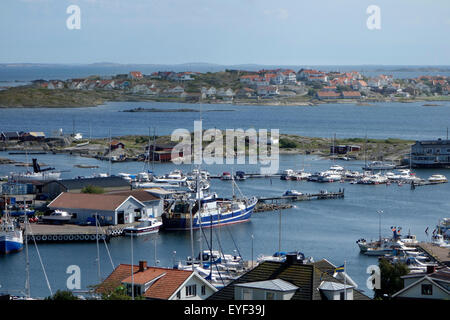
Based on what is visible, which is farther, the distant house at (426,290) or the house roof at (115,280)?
the house roof at (115,280)

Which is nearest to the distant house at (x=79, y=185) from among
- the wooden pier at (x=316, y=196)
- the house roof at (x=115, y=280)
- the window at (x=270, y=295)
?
the wooden pier at (x=316, y=196)

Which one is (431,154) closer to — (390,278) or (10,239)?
(10,239)

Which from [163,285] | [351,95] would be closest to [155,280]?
[163,285]

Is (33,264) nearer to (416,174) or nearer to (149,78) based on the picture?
(416,174)

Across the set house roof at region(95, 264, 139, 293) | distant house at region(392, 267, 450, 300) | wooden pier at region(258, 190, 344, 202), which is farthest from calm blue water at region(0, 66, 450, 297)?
distant house at region(392, 267, 450, 300)

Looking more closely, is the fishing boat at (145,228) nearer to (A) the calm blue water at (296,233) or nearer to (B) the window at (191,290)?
(A) the calm blue water at (296,233)
